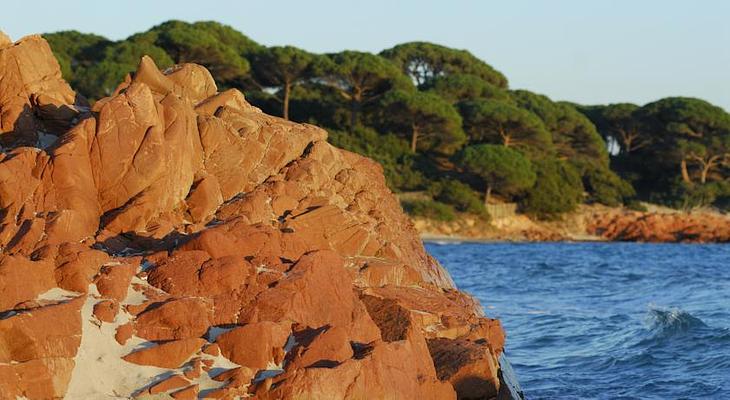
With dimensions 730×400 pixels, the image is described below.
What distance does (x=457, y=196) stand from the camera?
5362cm

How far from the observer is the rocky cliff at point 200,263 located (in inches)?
219

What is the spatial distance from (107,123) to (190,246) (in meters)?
1.44

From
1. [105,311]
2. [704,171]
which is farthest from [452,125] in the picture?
[105,311]

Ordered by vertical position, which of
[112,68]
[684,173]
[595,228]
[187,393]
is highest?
[112,68]

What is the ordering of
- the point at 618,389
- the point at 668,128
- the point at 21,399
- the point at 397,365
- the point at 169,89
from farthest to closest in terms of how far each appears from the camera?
the point at 668,128
the point at 618,389
the point at 169,89
the point at 397,365
the point at 21,399

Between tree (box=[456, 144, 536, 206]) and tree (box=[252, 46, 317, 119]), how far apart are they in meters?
10.0

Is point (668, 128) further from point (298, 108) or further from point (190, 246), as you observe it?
point (190, 246)

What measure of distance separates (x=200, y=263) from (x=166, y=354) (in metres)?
0.73

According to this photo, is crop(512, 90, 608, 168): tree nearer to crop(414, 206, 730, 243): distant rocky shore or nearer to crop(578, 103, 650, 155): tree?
crop(578, 103, 650, 155): tree

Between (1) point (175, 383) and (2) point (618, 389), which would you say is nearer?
(1) point (175, 383)

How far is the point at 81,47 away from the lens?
6119 cm

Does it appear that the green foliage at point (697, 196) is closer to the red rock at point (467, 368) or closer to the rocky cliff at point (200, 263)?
the rocky cliff at point (200, 263)

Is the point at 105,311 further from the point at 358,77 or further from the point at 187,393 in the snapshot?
the point at 358,77

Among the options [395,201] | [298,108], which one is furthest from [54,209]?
[298,108]
